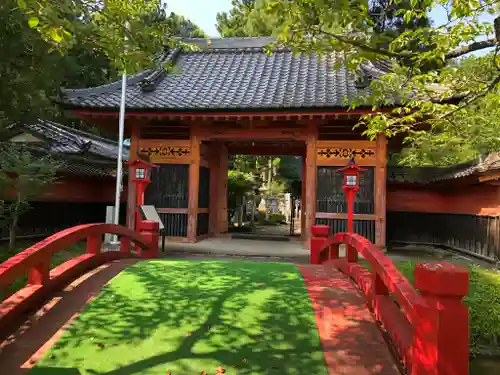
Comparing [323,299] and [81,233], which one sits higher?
[81,233]

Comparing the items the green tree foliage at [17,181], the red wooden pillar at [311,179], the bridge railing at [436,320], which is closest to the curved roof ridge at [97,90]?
the green tree foliage at [17,181]

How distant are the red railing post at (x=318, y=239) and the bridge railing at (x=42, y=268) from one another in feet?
12.0

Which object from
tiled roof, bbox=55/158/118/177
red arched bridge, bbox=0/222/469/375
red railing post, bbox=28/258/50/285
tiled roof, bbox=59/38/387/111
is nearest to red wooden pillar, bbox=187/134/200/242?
tiled roof, bbox=59/38/387/111

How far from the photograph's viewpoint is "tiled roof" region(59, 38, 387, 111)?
10961 mm

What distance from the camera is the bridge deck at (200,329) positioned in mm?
3508

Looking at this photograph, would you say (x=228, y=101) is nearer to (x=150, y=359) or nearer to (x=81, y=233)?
(x=81, y=233)

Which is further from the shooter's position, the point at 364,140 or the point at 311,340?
the point at 364,140

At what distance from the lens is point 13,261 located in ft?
13.4

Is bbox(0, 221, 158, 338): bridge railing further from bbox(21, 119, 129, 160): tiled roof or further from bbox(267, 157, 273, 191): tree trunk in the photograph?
bbox(267, 157, 273, 191): tree trunk

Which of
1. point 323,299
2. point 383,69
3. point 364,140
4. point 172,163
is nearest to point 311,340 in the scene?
point 323,299

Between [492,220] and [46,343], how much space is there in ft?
30.8

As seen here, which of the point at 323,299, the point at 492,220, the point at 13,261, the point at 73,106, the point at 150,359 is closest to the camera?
the point at 150,359

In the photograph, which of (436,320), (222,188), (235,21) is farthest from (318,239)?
(235,21)

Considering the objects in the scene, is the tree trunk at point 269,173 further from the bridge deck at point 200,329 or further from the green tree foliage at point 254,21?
the bridge deck at point 200,329
